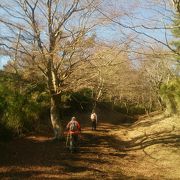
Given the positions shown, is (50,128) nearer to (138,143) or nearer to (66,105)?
(138,143)

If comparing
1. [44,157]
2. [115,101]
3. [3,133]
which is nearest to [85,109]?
[115,101]

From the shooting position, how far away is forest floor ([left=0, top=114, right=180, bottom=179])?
1430 cm

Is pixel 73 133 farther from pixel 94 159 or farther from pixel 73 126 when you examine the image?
pixel 94 159

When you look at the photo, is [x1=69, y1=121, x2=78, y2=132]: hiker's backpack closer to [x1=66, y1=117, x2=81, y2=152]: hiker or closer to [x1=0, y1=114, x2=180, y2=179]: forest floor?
[x1=66, y1=117, x2=81, y2=152]: hiker

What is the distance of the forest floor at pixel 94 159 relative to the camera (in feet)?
46.9

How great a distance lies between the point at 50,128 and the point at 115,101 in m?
31.4

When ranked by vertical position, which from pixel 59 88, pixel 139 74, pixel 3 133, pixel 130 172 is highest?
pixel 139 74

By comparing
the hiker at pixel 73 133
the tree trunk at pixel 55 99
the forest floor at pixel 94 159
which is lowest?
the forest floor at pixel 94 159

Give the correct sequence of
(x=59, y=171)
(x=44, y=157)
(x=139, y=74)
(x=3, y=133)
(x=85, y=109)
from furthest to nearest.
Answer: (x=139, y=74)
(x=85, y=109)
(x=3, y=133)
(x=44, y=157)
(x=59, y=171)

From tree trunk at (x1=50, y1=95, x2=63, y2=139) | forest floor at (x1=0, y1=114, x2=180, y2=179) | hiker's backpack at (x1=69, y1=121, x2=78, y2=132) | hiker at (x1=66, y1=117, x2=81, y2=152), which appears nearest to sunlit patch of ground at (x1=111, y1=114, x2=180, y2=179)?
forest floor at (x1=0, y1=114, x2=180, y2=179)

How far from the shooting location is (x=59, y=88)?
71.6 ft

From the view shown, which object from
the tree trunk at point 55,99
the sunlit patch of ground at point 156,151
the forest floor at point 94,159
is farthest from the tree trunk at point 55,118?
the sunlit patch of ground at point 156,151

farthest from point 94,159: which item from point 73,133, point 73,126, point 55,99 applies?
point 55,99

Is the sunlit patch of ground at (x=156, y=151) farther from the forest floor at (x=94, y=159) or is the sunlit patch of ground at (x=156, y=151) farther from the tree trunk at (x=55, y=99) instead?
the tree trunk at (x=55, y=99)
